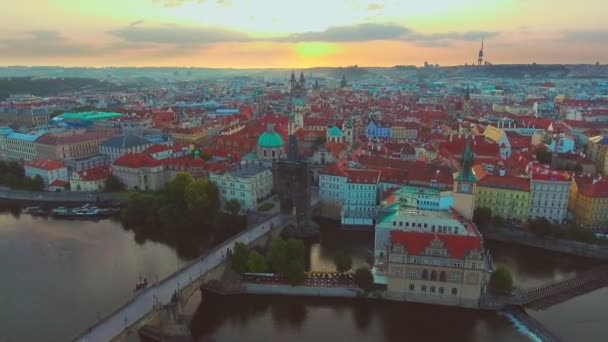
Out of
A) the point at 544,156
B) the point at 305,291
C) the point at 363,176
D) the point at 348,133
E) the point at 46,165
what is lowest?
the point at 305,291

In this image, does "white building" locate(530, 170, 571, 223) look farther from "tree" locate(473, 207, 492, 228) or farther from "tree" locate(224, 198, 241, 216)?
"tree" locate(224, 198, 241, 216)

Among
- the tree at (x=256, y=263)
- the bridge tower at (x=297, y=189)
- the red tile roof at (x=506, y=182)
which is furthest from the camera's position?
the red tile roof at (x=506, y=182)

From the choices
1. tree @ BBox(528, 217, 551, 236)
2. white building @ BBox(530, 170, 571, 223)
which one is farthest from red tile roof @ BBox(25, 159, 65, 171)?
white building @ BBox(530, 170, 571, 223)

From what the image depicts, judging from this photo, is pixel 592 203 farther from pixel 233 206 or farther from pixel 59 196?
pixel 59 196

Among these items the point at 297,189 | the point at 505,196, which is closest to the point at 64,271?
the point at 297,189

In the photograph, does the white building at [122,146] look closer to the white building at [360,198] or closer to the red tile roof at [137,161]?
the red tile roof at [137,161]

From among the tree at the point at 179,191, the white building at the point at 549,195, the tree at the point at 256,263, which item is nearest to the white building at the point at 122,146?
the tree at the point at 179,191
